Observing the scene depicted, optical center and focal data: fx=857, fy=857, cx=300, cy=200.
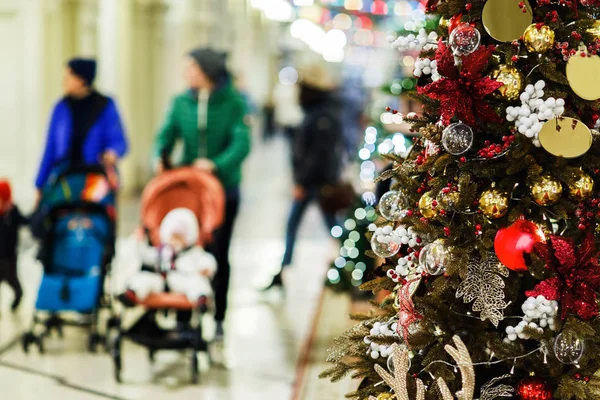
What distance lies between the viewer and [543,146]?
2844 millimetres

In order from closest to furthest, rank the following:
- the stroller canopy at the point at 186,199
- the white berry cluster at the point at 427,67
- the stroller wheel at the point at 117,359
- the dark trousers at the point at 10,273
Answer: the white berry cluster at the point at 427,67
the stroller wheel at the point at 117,359
the stroller canopy at the point at 186,199
the dark trousers at the point at 10,273

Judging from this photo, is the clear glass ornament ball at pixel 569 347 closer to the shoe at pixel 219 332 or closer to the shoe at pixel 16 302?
the shoe at pixel 219 332

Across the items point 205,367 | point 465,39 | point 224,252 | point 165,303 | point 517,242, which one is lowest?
point 205,367

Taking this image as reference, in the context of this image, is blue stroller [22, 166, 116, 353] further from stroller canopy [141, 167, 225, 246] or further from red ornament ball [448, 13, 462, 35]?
red ornament ball [448, 13, 462, 35]

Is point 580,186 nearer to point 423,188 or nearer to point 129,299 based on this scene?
point 423,188

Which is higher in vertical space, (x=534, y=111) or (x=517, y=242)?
(x=534, y=111)

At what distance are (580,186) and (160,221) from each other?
3.50 metres

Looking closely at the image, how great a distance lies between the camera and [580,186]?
2.87 m

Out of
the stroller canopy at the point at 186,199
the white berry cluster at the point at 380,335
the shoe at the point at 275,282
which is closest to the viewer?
the white berry cluster at the point at 380,335

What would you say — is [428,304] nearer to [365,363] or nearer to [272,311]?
[365,363]

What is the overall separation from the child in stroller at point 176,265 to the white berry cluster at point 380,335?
2329mm

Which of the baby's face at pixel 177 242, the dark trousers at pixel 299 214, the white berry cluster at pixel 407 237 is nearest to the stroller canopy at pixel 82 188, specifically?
the baby's face at pixel 177 242

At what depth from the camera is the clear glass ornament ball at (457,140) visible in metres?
2.91

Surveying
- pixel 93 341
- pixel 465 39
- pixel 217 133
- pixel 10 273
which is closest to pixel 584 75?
pixel 465 39
